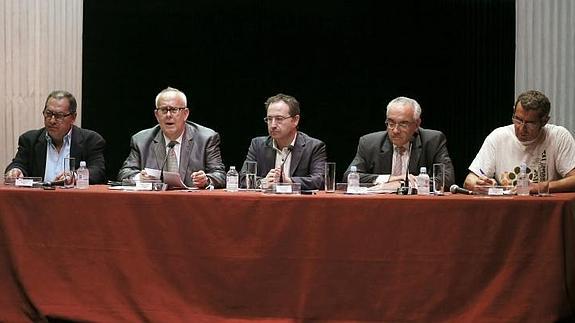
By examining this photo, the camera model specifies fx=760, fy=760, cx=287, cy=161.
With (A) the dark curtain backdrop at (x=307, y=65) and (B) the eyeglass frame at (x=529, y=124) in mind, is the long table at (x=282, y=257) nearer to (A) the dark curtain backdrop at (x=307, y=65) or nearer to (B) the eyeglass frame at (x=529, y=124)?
(B) the eyeglass frame at (x=529, y=124)

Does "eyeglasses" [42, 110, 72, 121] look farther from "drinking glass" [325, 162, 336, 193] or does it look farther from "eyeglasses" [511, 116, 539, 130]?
"eyeglasses" [511, 116, 539, 130]

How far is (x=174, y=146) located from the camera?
172 inches

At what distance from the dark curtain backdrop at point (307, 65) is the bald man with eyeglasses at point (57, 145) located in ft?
5.64

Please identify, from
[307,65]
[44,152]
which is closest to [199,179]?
[44,152]

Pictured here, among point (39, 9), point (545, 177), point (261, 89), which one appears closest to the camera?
point (545, 177)

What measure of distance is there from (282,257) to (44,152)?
6.69 ft

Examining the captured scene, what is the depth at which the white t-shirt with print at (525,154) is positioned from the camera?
3996mm

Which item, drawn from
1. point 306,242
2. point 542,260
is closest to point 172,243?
point 306,242

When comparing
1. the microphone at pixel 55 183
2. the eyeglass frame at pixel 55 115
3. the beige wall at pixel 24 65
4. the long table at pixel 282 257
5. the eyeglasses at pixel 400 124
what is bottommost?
the long table at pixel 282 257

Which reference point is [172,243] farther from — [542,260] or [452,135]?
[452,135]

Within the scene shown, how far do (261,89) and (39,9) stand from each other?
1.79m

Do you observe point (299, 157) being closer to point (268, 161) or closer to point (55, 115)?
point (268, 161)

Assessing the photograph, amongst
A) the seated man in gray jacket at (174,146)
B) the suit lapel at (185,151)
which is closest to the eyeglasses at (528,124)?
the seated man in gray jacket at (174,146)

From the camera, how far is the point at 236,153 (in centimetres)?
620
